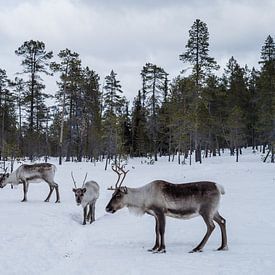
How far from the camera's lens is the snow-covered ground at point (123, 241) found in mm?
6855

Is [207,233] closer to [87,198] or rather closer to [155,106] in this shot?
[87,198]

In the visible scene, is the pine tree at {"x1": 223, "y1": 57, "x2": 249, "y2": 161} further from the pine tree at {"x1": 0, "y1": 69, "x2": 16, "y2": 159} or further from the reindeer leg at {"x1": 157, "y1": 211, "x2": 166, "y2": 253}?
the reindeer leg at {"x1": 157, "y1": 211, "x2": 166, "y2": 253}

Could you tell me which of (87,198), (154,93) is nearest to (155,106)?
(154,93)

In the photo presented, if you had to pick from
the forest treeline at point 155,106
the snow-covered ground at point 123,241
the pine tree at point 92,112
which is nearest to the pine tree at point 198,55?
the forest treeline at point 155,106

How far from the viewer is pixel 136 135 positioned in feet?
194

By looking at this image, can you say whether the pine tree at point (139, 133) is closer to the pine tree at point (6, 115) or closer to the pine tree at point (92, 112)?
the pine tree at point (92, 112)

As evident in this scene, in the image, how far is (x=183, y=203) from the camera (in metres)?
8.12

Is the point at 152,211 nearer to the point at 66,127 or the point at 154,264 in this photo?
the point at 154,264

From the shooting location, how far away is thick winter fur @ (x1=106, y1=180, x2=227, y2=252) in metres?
7.98

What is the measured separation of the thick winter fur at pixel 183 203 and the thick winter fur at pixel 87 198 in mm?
4503

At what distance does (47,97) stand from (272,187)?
1115 inches

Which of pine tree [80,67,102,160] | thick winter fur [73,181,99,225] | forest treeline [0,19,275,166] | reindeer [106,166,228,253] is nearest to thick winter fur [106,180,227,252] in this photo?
reindeer [106,166,228,253]

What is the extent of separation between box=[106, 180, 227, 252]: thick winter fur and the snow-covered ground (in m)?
0.44

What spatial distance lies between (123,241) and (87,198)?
3966 mm
